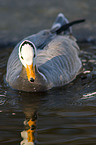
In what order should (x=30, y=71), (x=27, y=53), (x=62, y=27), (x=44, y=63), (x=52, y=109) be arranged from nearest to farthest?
1. (x=52, y=109)
2. (x=27, y=53)
3. (x=30, y=71)
4. (x=44, y=63)
5. (x=62, y=27)

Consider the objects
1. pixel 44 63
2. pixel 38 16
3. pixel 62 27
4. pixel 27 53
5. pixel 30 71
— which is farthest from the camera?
pixel 38 16

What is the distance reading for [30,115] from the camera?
5.15 meters

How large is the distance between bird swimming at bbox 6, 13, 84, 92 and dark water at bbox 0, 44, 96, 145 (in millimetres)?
166

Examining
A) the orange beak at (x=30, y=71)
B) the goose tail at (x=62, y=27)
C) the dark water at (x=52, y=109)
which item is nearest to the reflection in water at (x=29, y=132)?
the dark water at (x=52, y=109)

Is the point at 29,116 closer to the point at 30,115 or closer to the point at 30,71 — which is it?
the point at 30,115

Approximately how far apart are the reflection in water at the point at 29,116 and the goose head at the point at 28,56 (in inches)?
13.2

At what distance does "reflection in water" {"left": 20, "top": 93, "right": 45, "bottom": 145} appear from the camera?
431cm

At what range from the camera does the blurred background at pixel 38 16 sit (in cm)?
1004

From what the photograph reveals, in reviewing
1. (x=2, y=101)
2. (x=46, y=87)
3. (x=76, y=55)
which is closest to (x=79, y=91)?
(x=46, y=87)

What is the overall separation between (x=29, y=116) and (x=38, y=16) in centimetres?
621

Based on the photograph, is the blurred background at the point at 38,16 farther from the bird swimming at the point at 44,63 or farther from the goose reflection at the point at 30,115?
the goose reflection at the point at 30,115

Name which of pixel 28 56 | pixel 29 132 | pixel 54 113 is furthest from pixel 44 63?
pixel 29 132

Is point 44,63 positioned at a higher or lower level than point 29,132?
higher

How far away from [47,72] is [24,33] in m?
3.80
